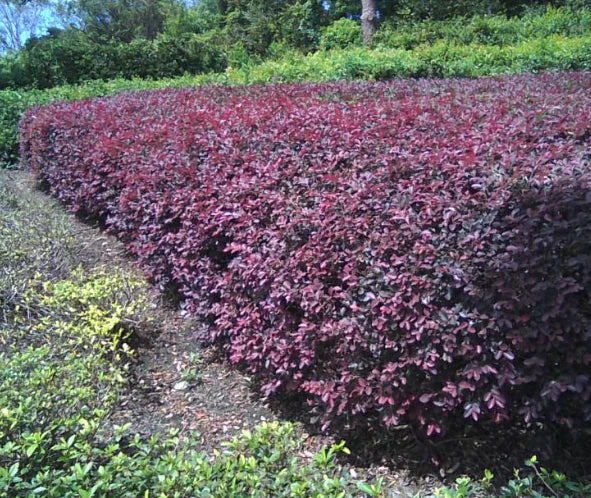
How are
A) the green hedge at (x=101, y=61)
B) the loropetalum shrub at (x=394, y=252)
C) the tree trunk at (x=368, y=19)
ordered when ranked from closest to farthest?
the loropetalum shrub at (x=394, y=252), the green hedge at (x=101, y=61), the tree trunk at (x=368, y=19)

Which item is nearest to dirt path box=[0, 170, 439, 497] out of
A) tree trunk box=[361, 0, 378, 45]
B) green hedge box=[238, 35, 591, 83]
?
green hedge box=[238, 35, 591, 83]

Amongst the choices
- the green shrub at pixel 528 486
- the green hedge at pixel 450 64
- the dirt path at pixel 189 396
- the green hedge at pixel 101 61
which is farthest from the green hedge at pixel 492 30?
the green shrub at pixel 528 486

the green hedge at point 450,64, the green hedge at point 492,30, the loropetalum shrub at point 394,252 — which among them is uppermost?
the green hedge at point 492,30

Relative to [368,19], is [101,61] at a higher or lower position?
lower

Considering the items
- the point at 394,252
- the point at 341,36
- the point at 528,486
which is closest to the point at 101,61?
the point at 341,36

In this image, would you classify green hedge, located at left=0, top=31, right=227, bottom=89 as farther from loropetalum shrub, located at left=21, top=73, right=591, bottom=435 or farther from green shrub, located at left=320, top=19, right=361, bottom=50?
loropetalum shrub, located at left=21, top=73, right=591, bottom=435

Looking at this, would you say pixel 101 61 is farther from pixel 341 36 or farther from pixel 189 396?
pixel 189 396

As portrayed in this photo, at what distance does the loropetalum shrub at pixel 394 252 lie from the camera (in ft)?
7.15

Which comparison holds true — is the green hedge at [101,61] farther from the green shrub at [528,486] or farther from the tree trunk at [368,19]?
the green shrub at [528,486]

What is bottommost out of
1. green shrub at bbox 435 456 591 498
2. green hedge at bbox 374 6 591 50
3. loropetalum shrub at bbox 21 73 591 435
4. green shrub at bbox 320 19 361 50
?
green shrub at bbox 435 456 591 498

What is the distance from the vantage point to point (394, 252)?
2.48 metres

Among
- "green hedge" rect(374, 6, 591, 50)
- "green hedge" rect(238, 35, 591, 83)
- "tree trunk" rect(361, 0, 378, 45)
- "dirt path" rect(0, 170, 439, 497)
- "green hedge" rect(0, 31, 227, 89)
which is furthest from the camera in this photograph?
"tree trunk" rect(361, 0, 378, 45)

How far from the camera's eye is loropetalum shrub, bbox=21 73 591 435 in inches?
85.8

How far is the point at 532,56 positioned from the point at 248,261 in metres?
7.17
